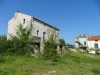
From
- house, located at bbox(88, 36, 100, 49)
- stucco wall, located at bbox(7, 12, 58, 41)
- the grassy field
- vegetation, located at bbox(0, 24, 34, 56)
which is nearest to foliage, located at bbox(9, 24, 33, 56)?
vegetation, located at bbox(0, 24, 34, 56)

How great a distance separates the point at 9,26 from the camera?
25.2 metres

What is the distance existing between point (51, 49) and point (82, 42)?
118ft

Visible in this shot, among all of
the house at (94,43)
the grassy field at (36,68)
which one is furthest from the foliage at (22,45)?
the house at (94,43)

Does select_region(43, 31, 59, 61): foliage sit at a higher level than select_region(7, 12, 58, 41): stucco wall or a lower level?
lower

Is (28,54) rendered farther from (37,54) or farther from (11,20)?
(11,20)

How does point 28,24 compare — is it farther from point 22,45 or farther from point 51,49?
point 51,49

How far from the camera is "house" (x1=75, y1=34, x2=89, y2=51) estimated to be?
50.4 m

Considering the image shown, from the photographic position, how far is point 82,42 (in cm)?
5138

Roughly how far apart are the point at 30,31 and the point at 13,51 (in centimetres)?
528

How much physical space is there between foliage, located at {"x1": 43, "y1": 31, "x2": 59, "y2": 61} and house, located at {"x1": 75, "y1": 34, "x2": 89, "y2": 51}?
3396 cm

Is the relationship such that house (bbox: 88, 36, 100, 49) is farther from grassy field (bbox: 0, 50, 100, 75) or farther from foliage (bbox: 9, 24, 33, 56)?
grassy field (bbox: 0, 50, 100, 75)

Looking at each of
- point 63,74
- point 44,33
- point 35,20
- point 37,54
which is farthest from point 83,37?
point 63,74

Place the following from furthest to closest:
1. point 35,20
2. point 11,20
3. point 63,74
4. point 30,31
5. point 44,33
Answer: point 44,33
point 11,20
point 35,20
point 30,31
point 63,74

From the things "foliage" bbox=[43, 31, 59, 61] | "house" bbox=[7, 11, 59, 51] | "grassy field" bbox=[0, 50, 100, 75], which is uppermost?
"house" bbox=[7, 11, 59, 51]
